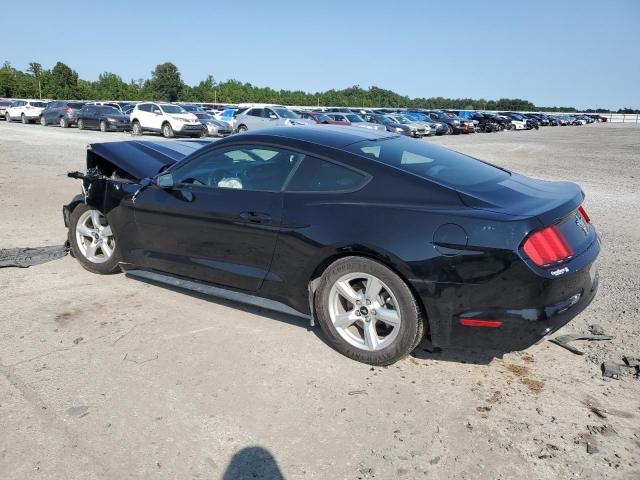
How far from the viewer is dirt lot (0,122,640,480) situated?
267cm

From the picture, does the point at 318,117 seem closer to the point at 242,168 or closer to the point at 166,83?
the point at 242,168

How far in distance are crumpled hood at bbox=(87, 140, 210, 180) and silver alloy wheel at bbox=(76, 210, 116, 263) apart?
51 cm

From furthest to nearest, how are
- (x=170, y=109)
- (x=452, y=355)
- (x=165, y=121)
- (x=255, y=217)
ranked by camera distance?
(x=170, y=109), (x=165, y=121), (x=255, y=217), (x=452, y=355)

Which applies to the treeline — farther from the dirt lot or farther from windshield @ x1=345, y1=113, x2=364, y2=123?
the dirt lot

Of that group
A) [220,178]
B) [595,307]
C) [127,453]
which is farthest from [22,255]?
[595,307]

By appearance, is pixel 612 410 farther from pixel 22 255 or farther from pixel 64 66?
pixel 64 66

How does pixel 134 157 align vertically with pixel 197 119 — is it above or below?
below

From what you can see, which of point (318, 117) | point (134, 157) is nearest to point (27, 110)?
point (318, 117)

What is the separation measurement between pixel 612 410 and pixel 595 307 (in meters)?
1.67

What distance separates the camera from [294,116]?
27.2 meters

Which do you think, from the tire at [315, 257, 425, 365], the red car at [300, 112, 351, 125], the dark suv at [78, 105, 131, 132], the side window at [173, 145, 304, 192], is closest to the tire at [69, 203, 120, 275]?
the side window at [173, 145, 304, 192]

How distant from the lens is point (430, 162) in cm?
396

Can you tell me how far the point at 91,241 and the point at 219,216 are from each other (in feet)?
6.57

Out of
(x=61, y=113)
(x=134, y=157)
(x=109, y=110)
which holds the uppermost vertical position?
(x=109, y=110)
